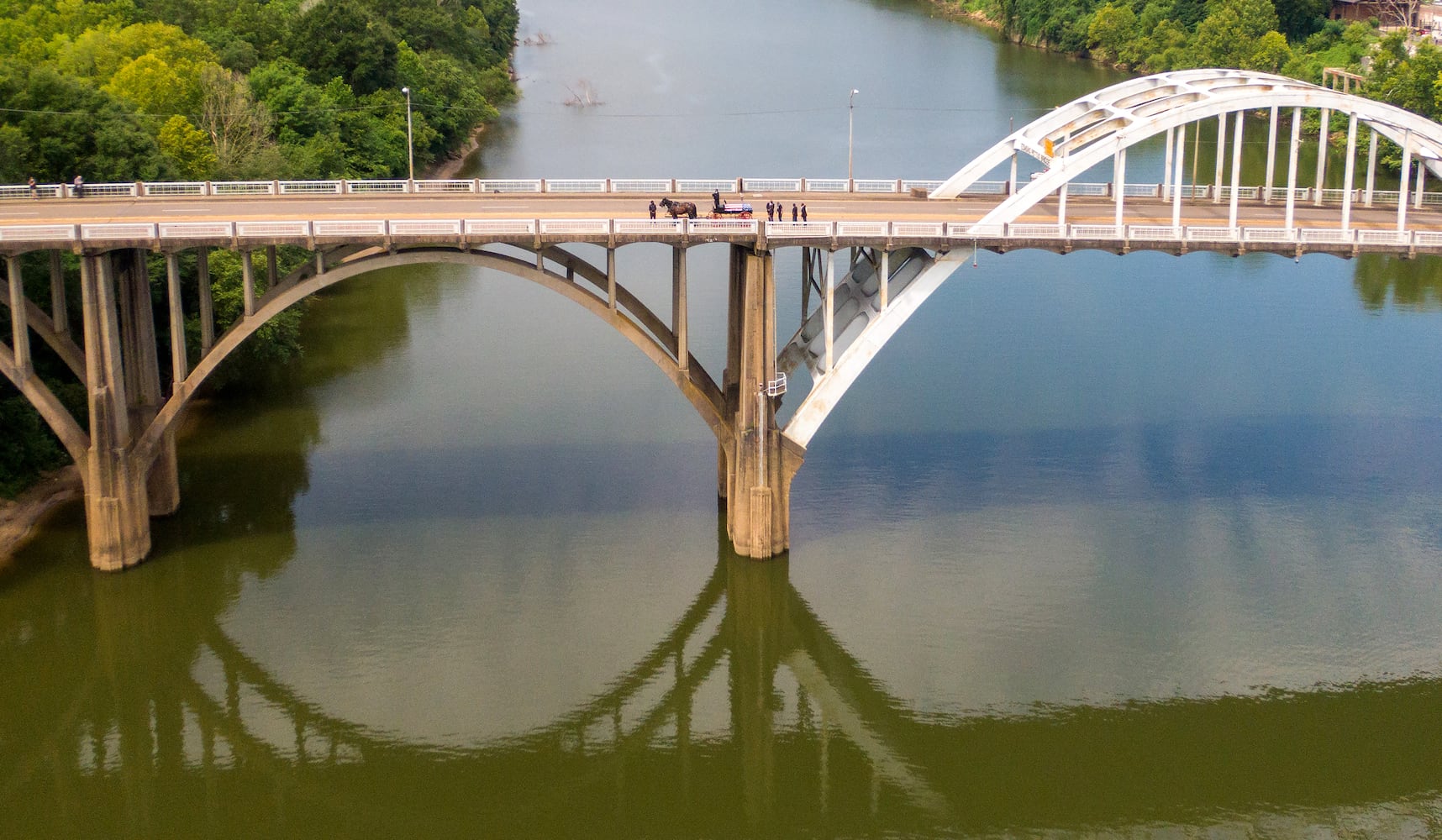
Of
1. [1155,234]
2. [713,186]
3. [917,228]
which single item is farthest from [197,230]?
[1155,234]

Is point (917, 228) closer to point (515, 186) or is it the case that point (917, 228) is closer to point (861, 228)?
point (861, 228)

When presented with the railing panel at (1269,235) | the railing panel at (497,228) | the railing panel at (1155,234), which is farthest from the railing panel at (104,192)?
the railing panel at (1269,235)

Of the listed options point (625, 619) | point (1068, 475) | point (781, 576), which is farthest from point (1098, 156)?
point (625, 619)

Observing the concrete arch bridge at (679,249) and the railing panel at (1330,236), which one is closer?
the concrete arch bridge at (679,249)

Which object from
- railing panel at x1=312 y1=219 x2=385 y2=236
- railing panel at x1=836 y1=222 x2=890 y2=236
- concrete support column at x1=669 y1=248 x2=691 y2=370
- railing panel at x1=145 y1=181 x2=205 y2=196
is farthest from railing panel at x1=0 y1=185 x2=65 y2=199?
railing panel at x1=836 y1=222 x2=890 y2=236

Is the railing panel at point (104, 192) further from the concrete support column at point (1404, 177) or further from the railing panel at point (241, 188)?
the concrete support column at point (1404, 177)

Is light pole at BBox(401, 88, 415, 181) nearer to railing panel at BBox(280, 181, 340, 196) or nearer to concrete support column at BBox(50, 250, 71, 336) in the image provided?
railing panel at BBox(280, 181, 340, 196)

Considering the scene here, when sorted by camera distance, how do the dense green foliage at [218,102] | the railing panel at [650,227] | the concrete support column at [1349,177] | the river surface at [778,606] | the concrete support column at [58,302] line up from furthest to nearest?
the dense green foliage at [218,102], the concrete support column at [1349,177], the concrete support column at [58,302], the railing panel at [650,227], the river surface at [778,606]
